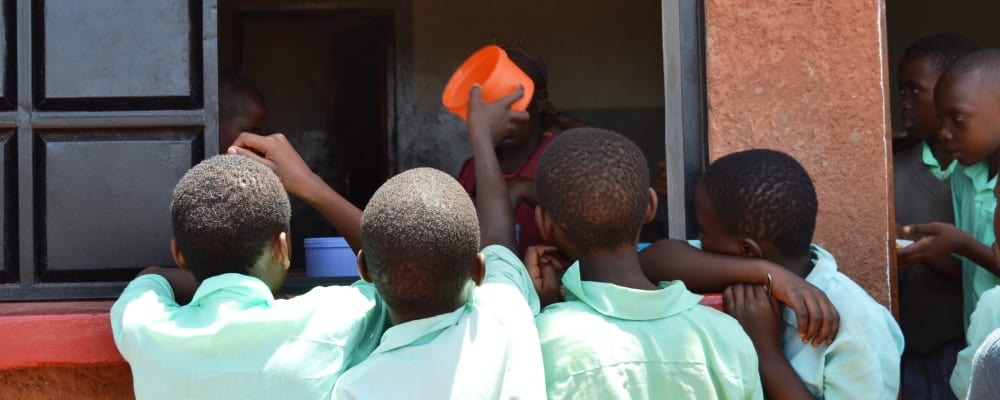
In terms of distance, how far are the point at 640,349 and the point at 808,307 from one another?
1.21 ft

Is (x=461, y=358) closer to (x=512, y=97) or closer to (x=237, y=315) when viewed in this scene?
(x=237, y=315)

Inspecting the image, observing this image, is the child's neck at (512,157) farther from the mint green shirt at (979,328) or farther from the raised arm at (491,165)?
the mint green shirt at (979,328)

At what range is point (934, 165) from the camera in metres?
3.34

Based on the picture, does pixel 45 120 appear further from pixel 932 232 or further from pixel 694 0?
pixel 932 232

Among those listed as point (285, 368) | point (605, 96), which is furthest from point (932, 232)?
point (605, 96)

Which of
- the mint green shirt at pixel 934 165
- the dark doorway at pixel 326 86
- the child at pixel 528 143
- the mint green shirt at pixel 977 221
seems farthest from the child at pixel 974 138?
the dark doorway at pixel 326 86

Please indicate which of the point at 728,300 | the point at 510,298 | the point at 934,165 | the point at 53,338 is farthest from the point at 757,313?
the point at 53,338

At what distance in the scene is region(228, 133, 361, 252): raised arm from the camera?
2.55 meters

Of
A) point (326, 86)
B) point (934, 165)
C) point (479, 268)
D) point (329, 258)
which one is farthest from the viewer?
point (326, 86)

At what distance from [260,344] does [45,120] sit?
0.96 metres

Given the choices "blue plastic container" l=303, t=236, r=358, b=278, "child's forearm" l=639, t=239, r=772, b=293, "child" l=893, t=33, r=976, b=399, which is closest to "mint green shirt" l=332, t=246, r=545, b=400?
"child's forearm" l=639, t=239, r=772, b=293

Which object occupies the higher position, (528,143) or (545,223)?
(528,143)

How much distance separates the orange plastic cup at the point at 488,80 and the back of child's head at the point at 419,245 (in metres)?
0.73

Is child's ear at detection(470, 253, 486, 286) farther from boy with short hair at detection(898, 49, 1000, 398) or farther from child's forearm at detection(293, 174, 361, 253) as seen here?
boy with short hair at detection(898, 49, 1000, 398)
